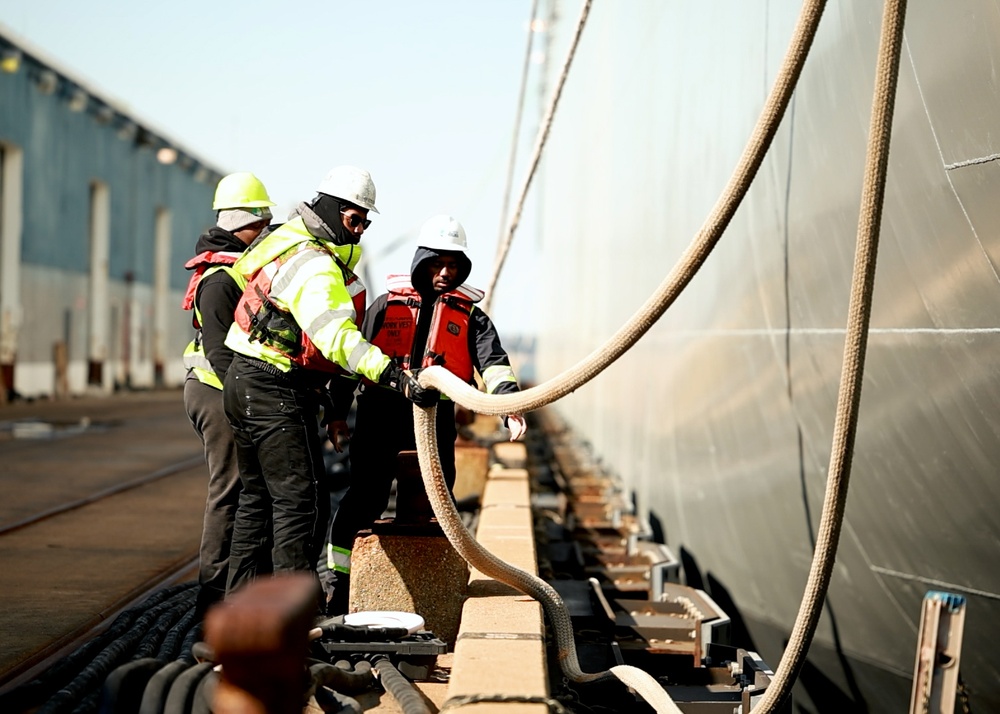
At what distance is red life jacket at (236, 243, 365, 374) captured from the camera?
4.63 m

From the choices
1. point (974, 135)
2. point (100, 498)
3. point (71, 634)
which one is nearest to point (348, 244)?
point (71, 634)

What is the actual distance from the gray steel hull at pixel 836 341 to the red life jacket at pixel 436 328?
177 centimetres

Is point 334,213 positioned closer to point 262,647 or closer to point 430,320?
point 430,320

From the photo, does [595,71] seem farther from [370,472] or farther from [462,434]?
[370,472]

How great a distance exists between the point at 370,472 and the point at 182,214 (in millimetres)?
40736

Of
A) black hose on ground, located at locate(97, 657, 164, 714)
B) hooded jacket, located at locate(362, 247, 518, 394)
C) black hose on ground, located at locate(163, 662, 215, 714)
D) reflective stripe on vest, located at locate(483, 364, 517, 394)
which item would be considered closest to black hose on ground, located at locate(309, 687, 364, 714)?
black hose on ground, located at locate(163, 662, 215, 714)

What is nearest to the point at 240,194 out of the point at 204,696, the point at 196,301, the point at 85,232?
the point at 196,301

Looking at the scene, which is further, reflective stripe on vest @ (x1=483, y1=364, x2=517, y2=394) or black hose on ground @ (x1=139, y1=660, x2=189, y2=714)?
reflective stripe on vest @ (x1=483, y1=364, x2=517, y2=394)

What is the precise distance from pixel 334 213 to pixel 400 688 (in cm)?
193

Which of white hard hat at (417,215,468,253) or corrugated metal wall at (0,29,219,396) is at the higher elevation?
corrugated metal wall at (0,29,219,396)

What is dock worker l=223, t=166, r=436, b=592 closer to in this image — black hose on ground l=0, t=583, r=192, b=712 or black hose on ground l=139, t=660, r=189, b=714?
black hose on ground l=0, t=583, r=192, b=712

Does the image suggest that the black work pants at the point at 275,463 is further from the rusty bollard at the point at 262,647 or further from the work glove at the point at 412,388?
the rusty bollard at the point at 262,647

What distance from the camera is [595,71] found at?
1833 cm

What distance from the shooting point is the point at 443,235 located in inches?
207
